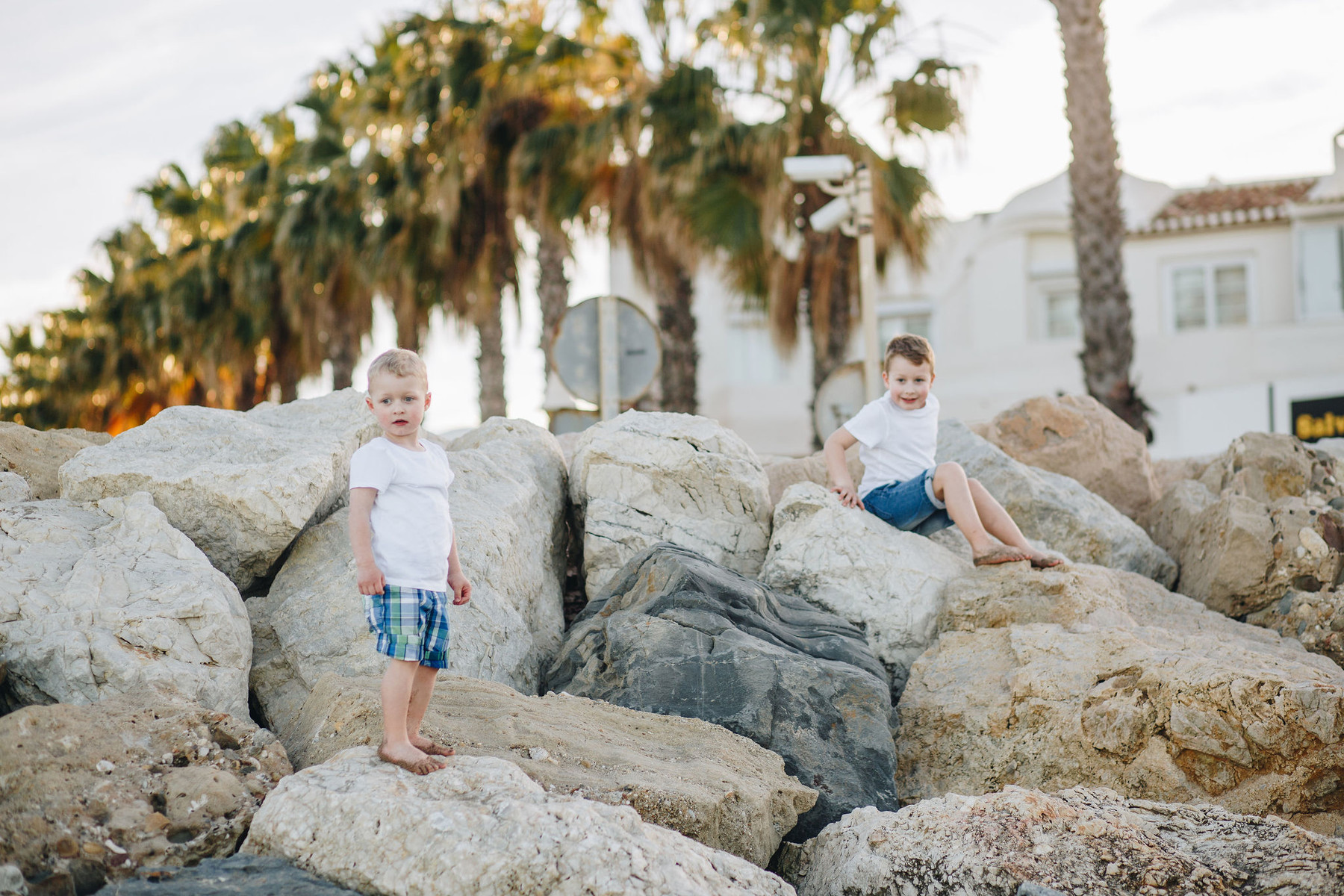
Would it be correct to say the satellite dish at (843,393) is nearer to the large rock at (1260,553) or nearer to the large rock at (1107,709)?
the large rock at (1260,553)

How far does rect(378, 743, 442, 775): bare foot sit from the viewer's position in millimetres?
3041

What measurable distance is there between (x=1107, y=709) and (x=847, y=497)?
1.60 metres

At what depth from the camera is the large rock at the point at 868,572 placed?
4742mm

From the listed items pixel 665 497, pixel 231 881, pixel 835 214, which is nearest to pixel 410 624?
pixel 231 881

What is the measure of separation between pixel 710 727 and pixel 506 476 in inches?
74.1

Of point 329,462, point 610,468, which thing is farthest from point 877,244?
point 329,462

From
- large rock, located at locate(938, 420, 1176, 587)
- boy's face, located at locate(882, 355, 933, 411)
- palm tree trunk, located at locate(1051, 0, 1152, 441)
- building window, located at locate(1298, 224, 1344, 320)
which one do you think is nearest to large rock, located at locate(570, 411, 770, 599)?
boy's face, located at locate(882, 355, 933, 411)

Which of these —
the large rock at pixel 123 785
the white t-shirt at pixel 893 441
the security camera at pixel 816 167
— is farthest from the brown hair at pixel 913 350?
the security camera at pixel 816 167

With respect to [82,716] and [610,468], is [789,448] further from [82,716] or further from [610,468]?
[82,716]

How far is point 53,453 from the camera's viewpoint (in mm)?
5168

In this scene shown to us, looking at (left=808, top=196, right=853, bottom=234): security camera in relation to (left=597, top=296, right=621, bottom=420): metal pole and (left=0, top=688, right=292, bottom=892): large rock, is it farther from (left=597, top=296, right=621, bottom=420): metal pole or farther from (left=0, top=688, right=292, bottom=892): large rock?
(left=0, top=688, right=292, bottom=892): large rock

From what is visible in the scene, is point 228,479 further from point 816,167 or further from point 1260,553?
point 816,167

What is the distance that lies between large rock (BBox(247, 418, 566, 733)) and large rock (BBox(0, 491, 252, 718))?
10.5 inches

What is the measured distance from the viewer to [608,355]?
8.35 m
